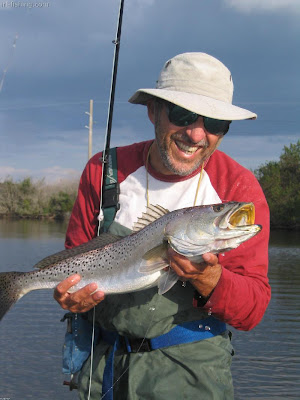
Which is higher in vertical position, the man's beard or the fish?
the man's beard

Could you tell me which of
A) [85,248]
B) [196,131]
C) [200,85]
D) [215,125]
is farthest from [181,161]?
[85,248]

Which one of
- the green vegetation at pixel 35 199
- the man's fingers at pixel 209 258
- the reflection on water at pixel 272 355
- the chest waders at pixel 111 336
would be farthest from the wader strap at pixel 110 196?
the green vegetation at pixel 35 199

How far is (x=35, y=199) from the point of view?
9069cm

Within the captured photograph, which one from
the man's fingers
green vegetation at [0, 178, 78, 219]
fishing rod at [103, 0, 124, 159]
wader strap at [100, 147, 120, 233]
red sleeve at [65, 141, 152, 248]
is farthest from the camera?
green vegetation at [0, 178, 78, 219]

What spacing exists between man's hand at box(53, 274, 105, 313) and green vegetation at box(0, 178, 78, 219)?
267 feet

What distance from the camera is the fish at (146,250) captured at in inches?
119

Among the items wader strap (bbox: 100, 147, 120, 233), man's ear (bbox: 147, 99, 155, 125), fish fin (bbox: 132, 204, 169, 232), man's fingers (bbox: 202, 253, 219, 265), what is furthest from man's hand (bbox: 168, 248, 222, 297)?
man's ear (bbox: 147, 99, 155, 125)

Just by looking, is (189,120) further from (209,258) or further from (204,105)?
(209,258)

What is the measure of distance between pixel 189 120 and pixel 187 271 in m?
1.07

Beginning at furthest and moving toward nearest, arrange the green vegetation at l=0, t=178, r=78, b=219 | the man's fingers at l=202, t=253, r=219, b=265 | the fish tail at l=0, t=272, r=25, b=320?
the green vegetation at l=0, t=178, r=78, b=219 < the fish tail at l=0, t=272, r=25, b=320 < the man's fingers at l=202, t=253, r=219, b=265

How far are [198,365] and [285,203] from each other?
61.4m

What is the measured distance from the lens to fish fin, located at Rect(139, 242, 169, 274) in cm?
322

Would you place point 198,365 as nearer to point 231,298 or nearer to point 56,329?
point 231,298

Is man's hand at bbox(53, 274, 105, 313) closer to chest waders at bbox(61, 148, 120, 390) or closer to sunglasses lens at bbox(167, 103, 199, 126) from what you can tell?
chest waders at bbox(61, 148, 120, 390)
